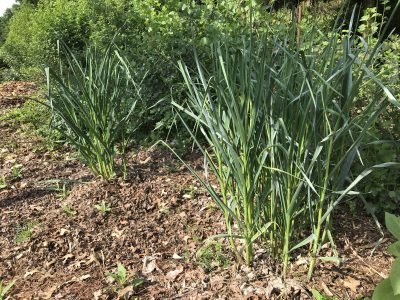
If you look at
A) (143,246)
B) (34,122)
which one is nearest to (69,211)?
(143,246)

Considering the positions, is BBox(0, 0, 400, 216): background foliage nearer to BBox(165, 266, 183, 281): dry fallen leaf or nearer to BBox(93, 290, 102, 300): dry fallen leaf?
BBox(165, 266, 183, 281): dry fallen leaf

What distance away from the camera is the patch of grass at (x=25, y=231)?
249 centimetres

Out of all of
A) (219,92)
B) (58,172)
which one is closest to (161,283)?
(219,92)

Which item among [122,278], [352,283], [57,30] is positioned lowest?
[352,283]

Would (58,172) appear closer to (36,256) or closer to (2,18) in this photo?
(36,256)

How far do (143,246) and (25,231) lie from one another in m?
0.81

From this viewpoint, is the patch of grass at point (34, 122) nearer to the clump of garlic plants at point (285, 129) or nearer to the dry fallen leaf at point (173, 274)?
the dry fallen leaf at point (173, 274)

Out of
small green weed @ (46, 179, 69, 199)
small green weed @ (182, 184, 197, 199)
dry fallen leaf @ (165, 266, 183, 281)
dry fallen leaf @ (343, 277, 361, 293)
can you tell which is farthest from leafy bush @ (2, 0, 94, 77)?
dry fallen leaf @ (343, 277, 361, 293)

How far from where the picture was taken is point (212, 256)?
84.8 inches

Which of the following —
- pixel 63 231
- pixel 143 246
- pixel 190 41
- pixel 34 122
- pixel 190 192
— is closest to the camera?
pixel 143 246

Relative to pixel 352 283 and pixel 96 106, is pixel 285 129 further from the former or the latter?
pixel 96 106

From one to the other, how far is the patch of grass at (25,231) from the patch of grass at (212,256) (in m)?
1.11

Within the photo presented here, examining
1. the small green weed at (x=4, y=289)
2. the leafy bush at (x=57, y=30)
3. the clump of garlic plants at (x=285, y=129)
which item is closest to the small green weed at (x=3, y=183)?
the small green weed at (x=4, y=289)

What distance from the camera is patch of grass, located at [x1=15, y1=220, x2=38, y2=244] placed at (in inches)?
98.2
